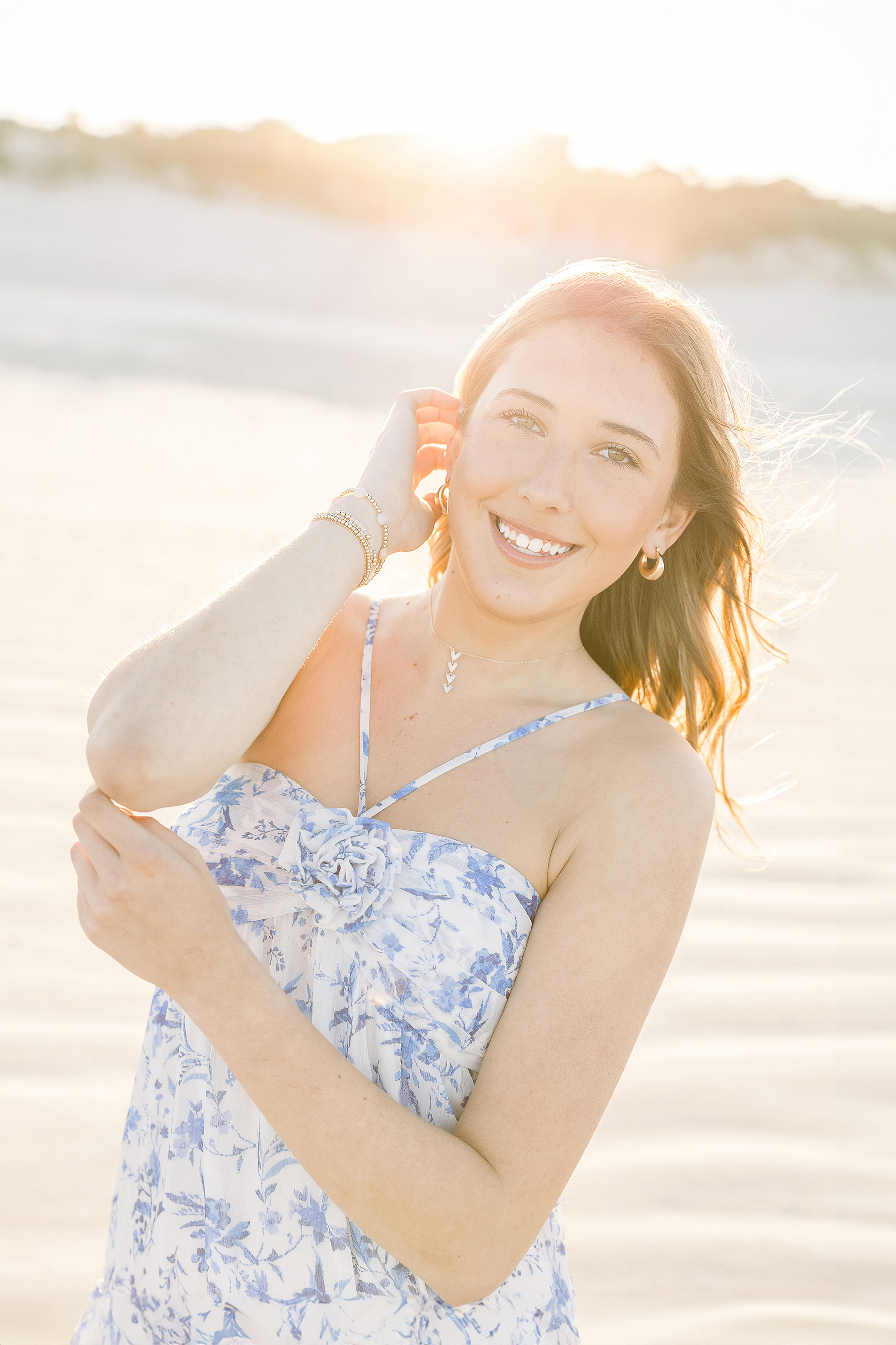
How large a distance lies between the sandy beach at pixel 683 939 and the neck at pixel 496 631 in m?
0.87

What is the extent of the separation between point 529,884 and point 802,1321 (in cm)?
185

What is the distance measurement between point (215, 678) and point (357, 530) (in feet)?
1.32

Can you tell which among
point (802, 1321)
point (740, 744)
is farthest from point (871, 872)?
point (802, 1321)

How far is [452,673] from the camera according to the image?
2.02 metres

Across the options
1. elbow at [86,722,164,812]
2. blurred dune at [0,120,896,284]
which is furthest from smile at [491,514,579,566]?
blurred dune at [0,120,896,284]

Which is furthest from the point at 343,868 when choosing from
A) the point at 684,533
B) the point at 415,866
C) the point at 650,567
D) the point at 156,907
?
the point at 684,533

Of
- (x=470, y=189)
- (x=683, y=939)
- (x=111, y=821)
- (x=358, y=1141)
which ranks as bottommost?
(x=683, y=939)

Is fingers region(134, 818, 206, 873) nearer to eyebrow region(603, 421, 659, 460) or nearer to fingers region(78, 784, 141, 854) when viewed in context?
fingers region(78, 784, 141, 854)

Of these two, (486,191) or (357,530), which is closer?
(357,530)

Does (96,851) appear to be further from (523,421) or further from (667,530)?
(667,530)

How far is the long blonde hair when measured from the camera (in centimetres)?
196

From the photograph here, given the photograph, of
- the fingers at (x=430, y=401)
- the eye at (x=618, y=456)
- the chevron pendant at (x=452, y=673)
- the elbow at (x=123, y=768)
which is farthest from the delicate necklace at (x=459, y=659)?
the elbow at (x=123, y=768)

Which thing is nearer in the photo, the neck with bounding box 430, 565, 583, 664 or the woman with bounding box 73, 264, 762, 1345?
the woman with bounding box 73, 264, 762, 1345

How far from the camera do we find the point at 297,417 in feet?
37.5
